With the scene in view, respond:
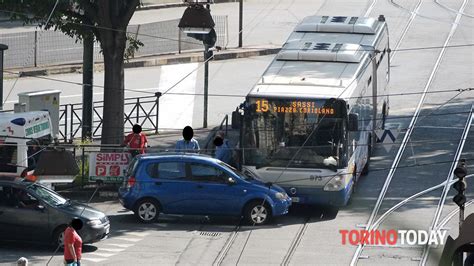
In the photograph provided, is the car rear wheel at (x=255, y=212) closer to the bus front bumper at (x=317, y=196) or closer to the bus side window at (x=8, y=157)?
the bus front bumper at (x=317, y=196)

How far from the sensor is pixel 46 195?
70.8ft

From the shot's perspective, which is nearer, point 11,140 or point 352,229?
point 352,229

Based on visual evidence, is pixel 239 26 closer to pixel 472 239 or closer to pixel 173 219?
pixel 173 219

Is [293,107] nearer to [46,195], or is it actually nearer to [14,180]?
[46,195]

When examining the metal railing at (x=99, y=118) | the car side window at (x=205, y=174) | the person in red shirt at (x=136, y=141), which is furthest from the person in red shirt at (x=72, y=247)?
the metal railing at (x=99, y=118)

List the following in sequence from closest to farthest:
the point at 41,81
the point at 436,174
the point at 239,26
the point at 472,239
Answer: the point at 472,239, the point at 436,174, the point at 41,81, the point at 239,26

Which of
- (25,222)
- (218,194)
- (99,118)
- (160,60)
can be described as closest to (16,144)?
(25,222)

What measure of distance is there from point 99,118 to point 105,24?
17.5 feet

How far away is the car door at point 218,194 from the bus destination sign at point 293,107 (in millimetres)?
1619

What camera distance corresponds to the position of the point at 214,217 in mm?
23891

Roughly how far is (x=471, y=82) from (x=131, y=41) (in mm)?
12986

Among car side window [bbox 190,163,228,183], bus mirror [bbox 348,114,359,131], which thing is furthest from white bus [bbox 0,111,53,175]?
bus mirror [bbox 348,114,359,131]

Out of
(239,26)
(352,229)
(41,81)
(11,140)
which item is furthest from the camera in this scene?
(239,26)

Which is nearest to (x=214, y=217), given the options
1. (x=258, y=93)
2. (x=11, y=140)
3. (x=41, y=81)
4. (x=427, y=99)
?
(x=258, y=93)
